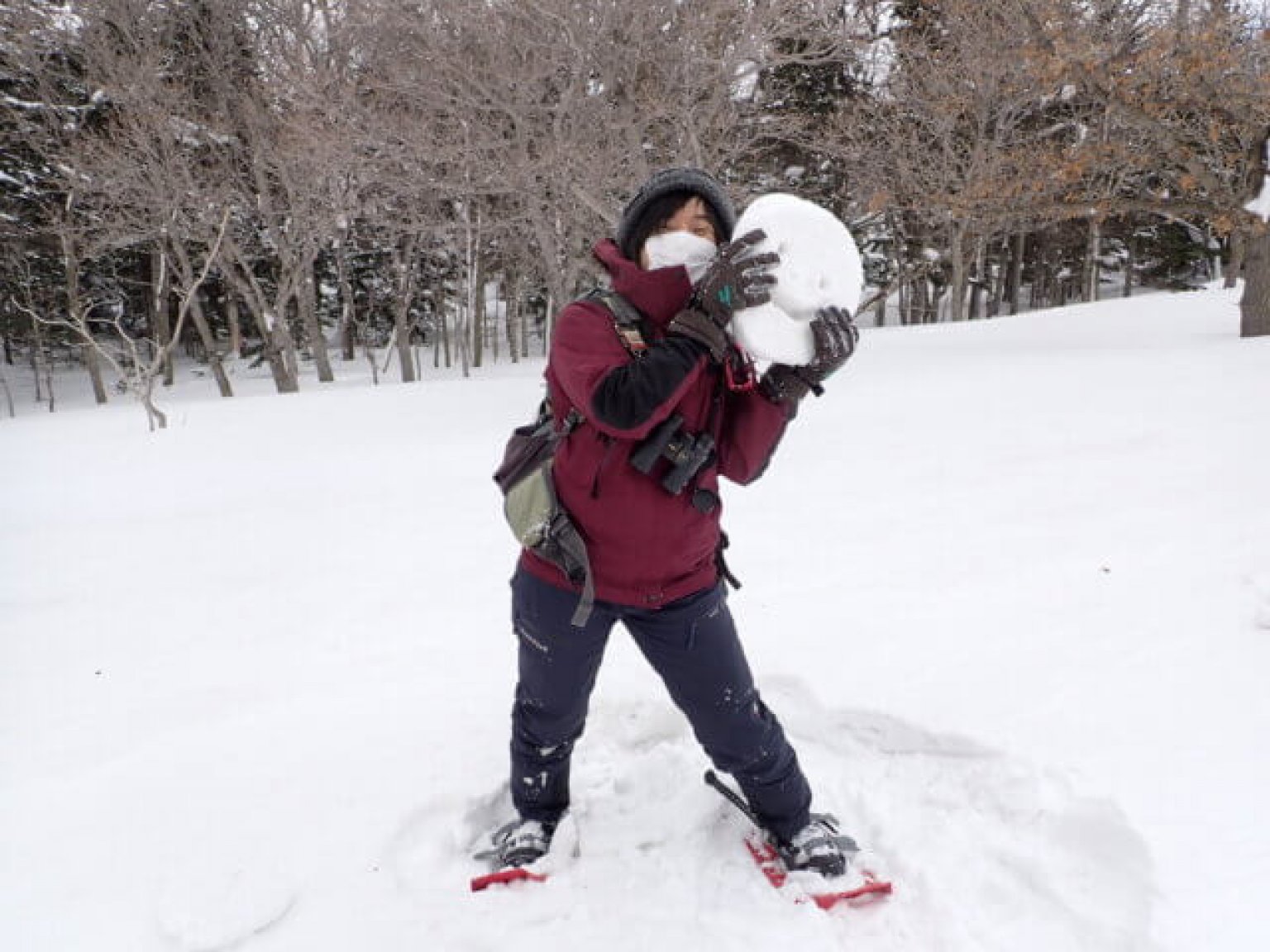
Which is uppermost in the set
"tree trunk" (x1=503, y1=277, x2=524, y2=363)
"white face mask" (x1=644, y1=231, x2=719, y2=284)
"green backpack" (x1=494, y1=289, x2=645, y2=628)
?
"tree trunk" (x1=503, y1=277, x2=524, y2=363)

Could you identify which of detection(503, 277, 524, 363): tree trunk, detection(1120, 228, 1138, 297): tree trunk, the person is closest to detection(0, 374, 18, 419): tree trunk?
detection(503, 277, 524, 363): tree trunk

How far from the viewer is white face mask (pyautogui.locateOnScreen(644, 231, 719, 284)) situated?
1.80 meters

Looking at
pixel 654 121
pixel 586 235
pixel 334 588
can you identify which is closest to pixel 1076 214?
pixel 654 121

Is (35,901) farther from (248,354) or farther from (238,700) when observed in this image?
(248,354)

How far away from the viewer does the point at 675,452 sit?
1751 millimetres

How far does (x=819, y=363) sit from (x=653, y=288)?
0.42 m

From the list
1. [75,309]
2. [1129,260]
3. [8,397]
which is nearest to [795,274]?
[75,309]

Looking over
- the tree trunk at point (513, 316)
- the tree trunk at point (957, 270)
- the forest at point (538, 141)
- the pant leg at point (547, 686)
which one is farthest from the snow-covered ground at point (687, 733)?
the tree trunk at point (513, 316)

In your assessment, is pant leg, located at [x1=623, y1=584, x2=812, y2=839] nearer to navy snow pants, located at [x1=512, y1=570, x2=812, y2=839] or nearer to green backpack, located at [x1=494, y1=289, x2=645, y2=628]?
navy snow pants, located at [x1=512, y1=570, x2=812, y2=839]

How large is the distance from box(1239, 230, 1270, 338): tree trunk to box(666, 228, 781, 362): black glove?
36.8 ft

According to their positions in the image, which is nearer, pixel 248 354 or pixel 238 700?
pixel 238 700

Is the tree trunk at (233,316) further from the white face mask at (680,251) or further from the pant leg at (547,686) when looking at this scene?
the white face mask at (680,251)

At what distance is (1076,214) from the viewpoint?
11.4m

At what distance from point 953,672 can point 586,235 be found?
45.6 ft
